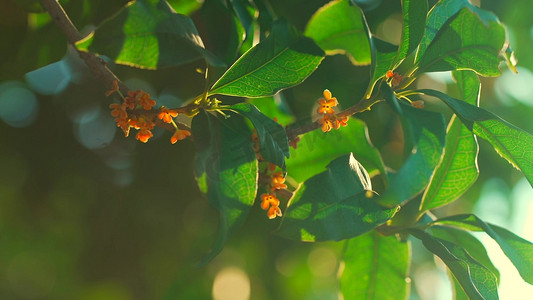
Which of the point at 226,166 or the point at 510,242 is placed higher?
the point at 226,166

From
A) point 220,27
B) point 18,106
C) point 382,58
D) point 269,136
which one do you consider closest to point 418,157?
point 269,136

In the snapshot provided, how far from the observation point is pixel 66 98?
6.50 feet

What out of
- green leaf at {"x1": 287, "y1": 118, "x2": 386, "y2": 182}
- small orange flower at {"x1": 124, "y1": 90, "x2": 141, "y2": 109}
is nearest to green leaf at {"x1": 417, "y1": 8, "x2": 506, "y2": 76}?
green leaf at {"x1": 287, "y1": 118, "x2": 386, "y2": 182}

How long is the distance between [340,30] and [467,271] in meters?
0.54

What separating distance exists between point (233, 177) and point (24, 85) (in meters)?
1.31

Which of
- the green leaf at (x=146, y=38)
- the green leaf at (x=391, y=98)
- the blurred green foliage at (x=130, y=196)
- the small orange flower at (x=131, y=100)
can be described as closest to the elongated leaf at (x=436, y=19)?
the green leaf at (x=391, y=98)

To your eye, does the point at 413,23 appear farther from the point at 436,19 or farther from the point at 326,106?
the point at 326,106

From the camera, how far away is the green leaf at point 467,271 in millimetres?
887

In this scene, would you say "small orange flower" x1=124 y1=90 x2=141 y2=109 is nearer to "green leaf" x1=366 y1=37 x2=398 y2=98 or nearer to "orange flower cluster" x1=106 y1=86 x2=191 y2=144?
"orange flower cluster" x1=106 y1=86 x2=191 y2=144

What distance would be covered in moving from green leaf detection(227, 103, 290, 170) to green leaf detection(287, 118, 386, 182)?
0.89ft

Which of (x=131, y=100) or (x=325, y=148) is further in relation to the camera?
(x=325, y=148)

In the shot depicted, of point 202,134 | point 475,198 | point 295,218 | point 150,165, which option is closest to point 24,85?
point 150,165

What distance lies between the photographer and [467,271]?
35.0 inches

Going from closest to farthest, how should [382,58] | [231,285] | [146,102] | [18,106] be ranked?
[146,102], [382,58], [18,106], [231,285]
